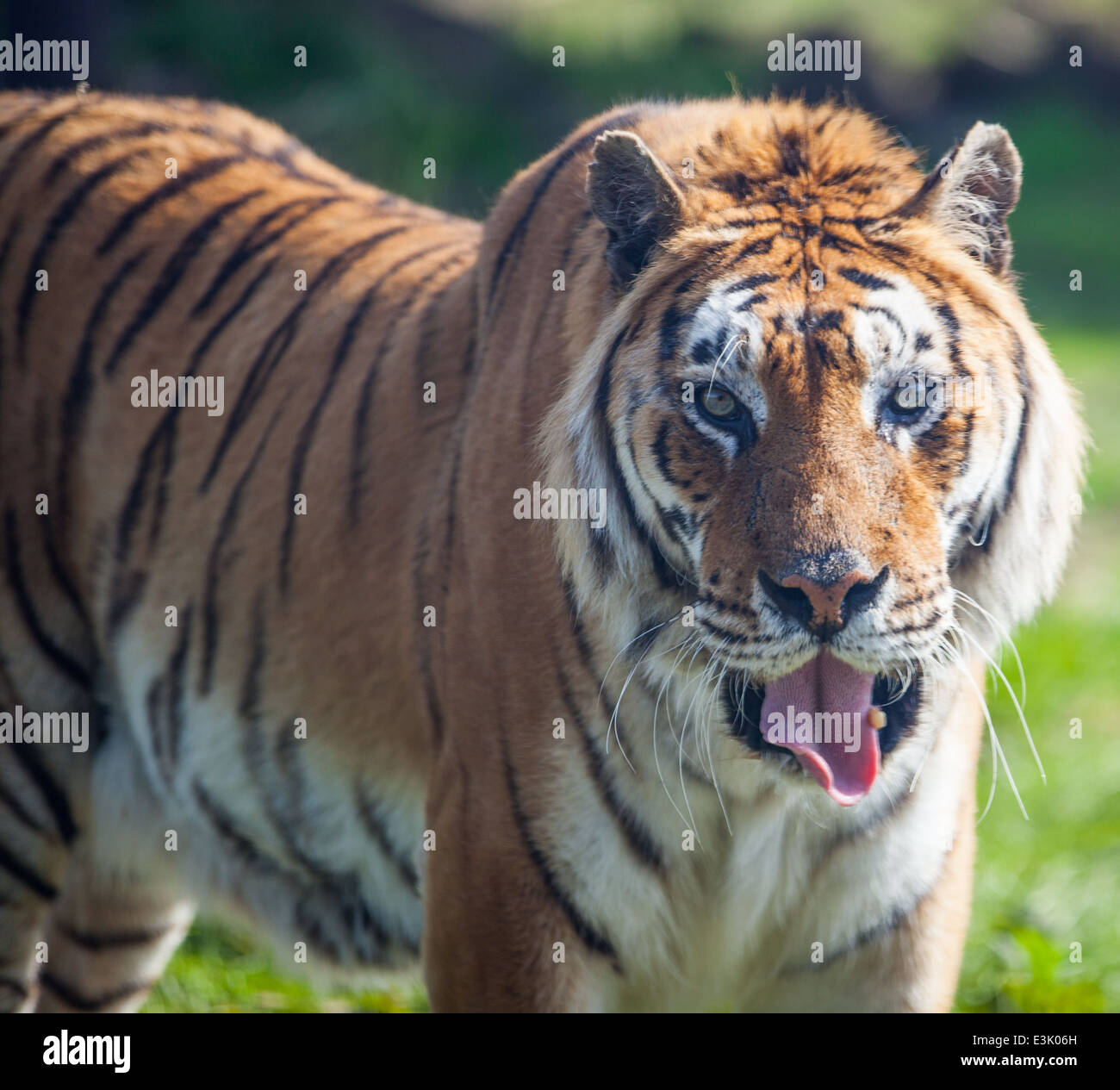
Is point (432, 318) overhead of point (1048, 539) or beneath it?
overhead

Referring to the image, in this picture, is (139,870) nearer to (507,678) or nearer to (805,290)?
(507,678)

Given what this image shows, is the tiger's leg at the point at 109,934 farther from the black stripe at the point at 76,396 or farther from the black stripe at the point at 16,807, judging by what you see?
the black stripe at the point at 76,396

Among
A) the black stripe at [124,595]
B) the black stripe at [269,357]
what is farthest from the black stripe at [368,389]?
the black stripe at [124,595]

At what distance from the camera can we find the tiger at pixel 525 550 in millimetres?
1957

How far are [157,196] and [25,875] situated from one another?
135cm

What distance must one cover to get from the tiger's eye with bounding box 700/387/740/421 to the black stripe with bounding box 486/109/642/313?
624mm

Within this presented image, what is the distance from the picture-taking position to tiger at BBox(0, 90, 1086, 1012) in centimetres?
196

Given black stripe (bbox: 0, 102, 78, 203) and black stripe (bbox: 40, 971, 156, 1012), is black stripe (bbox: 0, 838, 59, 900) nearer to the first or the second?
black stripe (bbox: 40, 971, 156, 1012)

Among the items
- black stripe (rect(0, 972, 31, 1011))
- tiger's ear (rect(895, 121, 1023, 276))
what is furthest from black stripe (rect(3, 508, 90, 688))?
tiger's ear (rect(895, 121, 1023, 276))

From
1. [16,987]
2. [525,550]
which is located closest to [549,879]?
[525,550]

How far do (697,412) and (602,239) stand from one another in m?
0.41

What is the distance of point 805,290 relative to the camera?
6.48 ft

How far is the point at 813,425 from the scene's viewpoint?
1.88 meters
